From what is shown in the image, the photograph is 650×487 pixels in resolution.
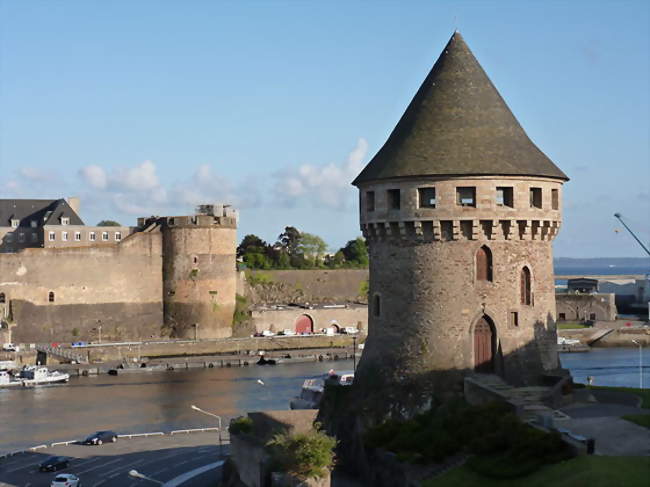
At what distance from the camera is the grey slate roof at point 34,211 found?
90.6 meters

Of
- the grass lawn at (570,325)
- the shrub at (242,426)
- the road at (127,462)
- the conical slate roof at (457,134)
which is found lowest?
the road at (127,462)

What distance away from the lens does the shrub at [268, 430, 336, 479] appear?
1026 inches

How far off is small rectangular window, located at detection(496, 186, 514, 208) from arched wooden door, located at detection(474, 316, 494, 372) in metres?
3.15

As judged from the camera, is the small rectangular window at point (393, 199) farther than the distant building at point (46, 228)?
No

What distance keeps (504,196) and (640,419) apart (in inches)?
279

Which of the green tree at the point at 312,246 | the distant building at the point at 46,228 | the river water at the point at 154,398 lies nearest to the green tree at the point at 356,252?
the green tree at the point at 312,246

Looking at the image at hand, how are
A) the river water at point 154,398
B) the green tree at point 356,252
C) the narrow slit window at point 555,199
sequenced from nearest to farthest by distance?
the narrow slit window at point 555,199
the river water at point 154,398
the green tree at point 356,252

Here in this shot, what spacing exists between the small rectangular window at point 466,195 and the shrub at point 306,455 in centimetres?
721

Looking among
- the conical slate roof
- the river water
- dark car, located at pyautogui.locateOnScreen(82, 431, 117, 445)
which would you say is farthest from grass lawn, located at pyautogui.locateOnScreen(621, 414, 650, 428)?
the river water

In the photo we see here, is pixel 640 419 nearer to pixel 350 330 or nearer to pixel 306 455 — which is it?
pixel 306 455

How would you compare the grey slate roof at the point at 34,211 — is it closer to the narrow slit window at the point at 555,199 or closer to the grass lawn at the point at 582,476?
the narrow slit window at the point at 555,199

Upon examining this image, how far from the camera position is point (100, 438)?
149 feet

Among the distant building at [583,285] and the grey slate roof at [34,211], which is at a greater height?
the grey slate roof at [34,211]

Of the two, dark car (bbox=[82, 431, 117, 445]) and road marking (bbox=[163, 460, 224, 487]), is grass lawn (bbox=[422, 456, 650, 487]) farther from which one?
dark car (bbox=[82, 431, 117, 445])
